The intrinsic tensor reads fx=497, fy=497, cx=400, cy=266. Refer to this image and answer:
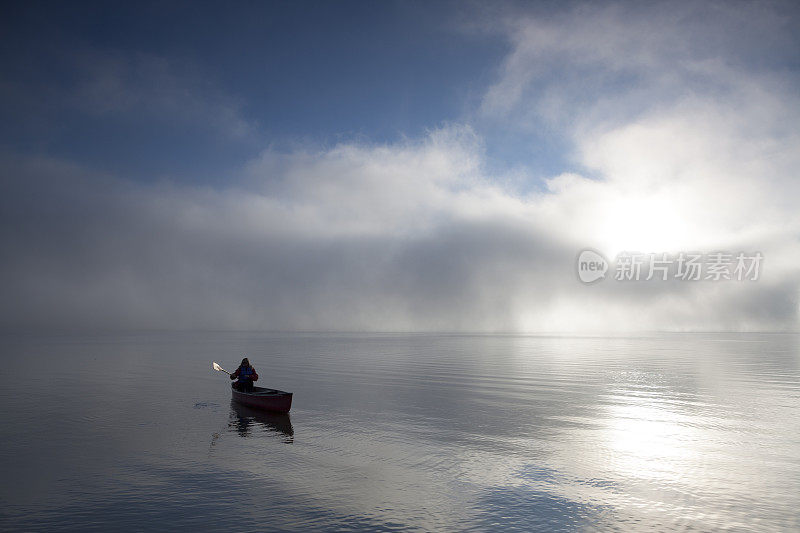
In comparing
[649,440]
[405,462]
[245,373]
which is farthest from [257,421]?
[649,440]

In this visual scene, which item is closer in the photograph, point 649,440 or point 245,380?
point 649,440

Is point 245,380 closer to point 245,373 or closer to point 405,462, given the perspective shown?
point 245,373

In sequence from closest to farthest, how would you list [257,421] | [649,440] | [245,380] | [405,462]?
[405,462] → [649,440] → [257,421] → [245,380]

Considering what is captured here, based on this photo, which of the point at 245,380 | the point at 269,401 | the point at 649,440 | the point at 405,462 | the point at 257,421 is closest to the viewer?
the point at 405,462

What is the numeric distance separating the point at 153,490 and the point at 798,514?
23929 mm

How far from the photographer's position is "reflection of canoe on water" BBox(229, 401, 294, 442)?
31.8 meters

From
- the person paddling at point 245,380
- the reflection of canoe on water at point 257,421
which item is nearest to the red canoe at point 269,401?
the reflection of canoe on water at point 257,421

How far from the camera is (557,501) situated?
729 inches

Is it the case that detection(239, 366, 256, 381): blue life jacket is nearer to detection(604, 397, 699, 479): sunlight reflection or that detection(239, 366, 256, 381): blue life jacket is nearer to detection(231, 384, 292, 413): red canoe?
detection(231, 384, 292, 413): red canoe

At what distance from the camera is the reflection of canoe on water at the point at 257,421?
3184cm

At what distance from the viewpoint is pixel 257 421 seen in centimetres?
3506

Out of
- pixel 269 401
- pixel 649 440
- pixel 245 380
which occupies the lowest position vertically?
pixel 269 401

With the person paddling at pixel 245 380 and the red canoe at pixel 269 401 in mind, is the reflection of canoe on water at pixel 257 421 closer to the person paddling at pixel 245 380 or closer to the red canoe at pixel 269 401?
the red canoe at pixel 269 401

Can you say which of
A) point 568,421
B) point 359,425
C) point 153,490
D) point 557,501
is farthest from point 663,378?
point 153,490
